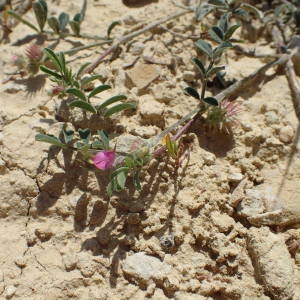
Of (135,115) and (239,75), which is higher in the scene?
(239,75)

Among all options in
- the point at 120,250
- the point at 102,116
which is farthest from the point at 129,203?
the point at 102,116

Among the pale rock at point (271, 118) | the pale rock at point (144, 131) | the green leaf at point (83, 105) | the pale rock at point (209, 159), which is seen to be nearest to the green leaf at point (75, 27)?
the green leaf at point (83, 105)

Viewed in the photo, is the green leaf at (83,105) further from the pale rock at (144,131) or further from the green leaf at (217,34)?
the green leaf at (217,34)

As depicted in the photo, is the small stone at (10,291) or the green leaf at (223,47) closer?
the small stone at (10,291)

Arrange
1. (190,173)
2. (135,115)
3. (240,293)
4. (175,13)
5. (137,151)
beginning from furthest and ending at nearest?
(175,13), (135,115), (190,173), (137,151), (240,293)

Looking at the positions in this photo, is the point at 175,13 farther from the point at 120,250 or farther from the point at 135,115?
the point at 120,250

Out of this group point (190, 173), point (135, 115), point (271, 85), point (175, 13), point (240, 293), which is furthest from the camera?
point (175, 13)

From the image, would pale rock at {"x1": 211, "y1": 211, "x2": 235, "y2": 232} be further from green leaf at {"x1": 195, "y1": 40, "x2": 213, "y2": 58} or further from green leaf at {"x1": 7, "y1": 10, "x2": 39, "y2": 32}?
green leaf at {"x1": 7, "y1": 10, "x2": 39, "y2": 32}

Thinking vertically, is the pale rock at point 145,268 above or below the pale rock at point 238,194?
below
